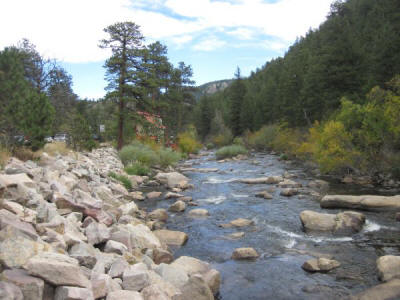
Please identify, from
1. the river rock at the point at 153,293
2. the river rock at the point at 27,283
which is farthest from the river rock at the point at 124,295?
the river rock at the point at 27,283

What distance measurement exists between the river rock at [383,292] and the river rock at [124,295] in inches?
156

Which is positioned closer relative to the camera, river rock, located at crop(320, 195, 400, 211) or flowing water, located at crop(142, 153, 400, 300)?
flowing water, located at crop(142, 153, 400, 300)

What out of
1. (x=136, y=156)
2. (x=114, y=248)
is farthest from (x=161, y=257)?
(x=136, y=156)

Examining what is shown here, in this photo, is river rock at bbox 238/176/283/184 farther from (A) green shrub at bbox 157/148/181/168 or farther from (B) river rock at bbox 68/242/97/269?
(B) river rock at bbox 68/242/97/269

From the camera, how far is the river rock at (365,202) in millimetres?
11656

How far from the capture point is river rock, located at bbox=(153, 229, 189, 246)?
9.17 metres

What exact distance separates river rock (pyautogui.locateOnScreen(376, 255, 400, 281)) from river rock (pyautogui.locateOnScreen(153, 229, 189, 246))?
487 centimetres

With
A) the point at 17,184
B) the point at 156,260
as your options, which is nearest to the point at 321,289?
the point at 156,260

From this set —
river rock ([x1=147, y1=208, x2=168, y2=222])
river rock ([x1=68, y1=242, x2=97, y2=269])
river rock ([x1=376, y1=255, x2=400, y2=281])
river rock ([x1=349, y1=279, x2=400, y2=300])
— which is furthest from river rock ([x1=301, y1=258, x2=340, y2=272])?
river rock ([x1=147, y1=208, x2=168, y2=222])

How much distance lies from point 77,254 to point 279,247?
17.9 ft

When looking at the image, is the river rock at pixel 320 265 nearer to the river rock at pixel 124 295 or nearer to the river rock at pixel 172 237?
the river rock at pixel 172 237

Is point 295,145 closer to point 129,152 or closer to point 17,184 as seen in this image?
point 129,152

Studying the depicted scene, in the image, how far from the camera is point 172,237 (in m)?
9.38

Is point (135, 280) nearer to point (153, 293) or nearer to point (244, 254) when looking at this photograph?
point (153, 293)
